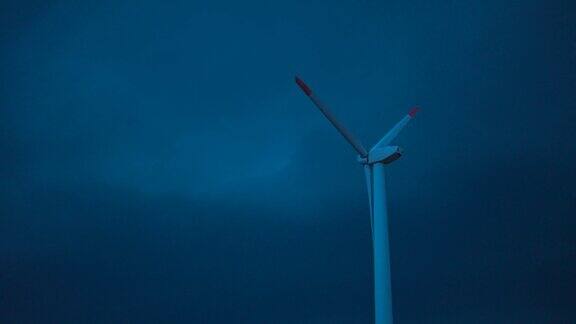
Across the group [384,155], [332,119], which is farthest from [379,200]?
[332,119]

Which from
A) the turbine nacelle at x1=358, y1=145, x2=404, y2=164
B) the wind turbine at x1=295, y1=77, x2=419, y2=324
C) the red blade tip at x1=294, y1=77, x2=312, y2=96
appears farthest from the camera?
the turbine nacelle at x1=358, y1=145, x2=404, y2=164

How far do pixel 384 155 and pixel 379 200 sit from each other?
385 centimetres

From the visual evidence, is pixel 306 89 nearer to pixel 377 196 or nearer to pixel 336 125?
pixel 336 125

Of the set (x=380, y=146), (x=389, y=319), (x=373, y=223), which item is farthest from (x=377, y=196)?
(x=389, y=319)

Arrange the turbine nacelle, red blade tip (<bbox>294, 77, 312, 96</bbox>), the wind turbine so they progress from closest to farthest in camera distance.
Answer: red blade tip (<bbox>294, 77, 312, 96</bbox>) → the wind turbine → the turbine nacelle

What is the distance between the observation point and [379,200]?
39562 mm

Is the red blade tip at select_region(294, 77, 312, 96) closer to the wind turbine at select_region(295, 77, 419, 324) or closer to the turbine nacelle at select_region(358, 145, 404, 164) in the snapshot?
the wind turbine at select_region(295, 77, 419, 324)

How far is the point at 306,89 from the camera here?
36.0 metres

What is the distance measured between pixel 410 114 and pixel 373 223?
37.7ft

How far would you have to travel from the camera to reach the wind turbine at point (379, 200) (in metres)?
36.0

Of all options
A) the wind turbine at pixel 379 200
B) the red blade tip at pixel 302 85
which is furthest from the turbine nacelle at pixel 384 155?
the red blade tip at pixel 302 85

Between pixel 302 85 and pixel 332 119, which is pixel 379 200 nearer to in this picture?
pixel 332 119

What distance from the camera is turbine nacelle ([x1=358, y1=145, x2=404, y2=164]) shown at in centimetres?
4075

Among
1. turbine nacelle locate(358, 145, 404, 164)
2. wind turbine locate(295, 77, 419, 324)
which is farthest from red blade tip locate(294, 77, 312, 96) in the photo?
turbine nacelle locate(358, 145, 404, 164)
